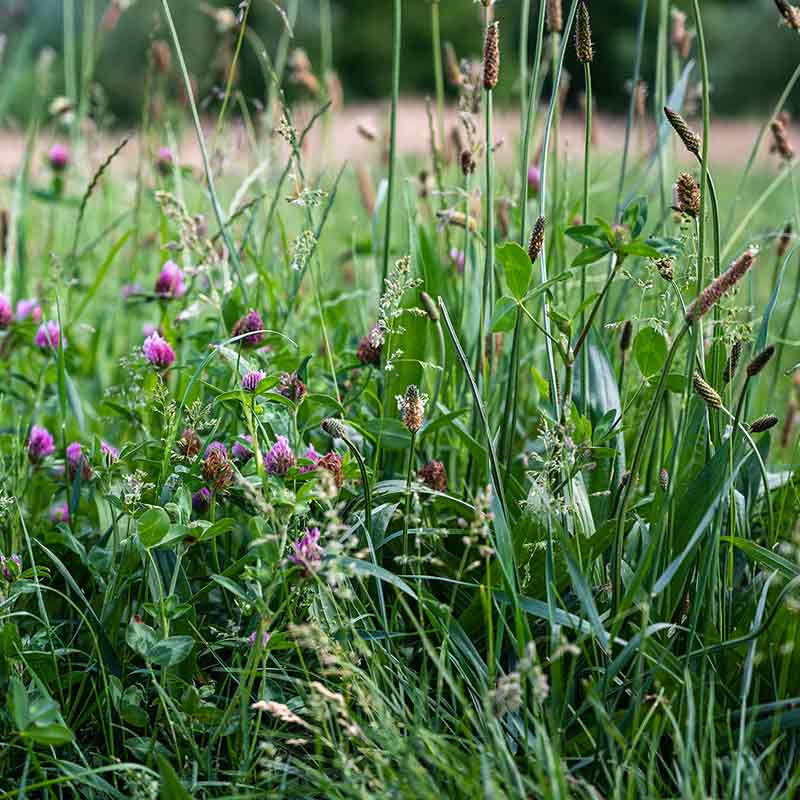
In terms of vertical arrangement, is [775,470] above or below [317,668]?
above

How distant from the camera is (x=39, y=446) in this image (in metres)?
1.27

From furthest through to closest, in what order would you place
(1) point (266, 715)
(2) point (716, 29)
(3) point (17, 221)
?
1. (2) point (716, 29)
2. (3) point (17, 221)
3. (1) point (266, 715)

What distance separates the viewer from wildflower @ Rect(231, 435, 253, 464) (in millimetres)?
1095

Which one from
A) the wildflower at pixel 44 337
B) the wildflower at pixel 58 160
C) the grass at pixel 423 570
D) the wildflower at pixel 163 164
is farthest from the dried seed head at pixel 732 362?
the wildflower at pixel 58 160

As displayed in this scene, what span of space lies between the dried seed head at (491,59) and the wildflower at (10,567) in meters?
0.67

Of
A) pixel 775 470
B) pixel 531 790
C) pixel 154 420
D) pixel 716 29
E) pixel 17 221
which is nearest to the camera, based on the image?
pixel 531 790

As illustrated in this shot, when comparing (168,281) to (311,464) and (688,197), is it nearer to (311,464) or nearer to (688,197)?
(311,464)

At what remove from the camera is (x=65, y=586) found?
3.97ft

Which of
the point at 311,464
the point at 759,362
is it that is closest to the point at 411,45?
the point at 311,464

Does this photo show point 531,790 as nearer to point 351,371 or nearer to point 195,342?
point 351,371

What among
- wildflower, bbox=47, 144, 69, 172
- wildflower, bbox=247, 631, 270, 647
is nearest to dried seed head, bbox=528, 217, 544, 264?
wildflower, bbox=247, 631, 270, 647

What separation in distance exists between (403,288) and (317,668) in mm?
417

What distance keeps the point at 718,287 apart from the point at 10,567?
721 millimetres

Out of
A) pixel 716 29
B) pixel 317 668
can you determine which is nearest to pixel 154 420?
pixel 317 668
